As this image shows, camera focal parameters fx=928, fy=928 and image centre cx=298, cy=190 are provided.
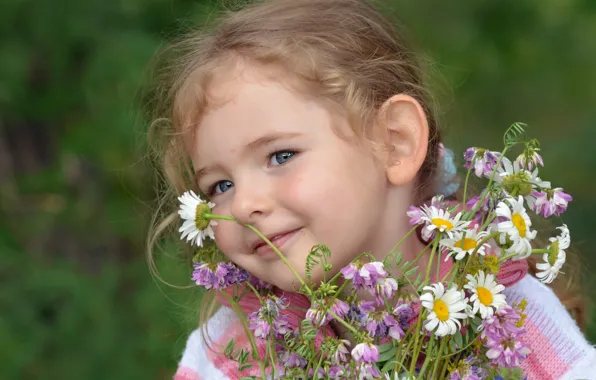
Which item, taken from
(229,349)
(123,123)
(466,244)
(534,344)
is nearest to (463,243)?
(466,244)

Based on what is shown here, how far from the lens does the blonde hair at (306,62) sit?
171 cm

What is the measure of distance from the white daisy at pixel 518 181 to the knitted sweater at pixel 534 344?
1.11ft

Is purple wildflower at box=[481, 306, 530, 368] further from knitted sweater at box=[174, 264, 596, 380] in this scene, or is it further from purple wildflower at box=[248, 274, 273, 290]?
purple wildflower at box=[248, 274, 273, 290]

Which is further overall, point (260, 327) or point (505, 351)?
point (260, 327)

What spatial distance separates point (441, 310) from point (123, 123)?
5.03ft

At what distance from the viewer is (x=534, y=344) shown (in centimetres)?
A: 189

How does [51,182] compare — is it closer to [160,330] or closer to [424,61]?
[160,330]

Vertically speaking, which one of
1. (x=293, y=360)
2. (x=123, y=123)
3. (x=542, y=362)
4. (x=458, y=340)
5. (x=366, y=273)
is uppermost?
(x=366, y=273)

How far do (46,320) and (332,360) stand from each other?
169 centimetres

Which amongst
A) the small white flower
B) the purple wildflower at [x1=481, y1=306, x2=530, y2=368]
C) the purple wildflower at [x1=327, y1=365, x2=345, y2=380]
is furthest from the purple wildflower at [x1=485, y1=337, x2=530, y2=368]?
the purple wildflower at [x1=327, y1=365, x2=345, y2=380]

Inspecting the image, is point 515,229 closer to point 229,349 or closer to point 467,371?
point 467,371

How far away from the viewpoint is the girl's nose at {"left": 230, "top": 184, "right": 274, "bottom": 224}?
1618 millimetres

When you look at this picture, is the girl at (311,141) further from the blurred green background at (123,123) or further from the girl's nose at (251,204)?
the blurred green background at (123,123)

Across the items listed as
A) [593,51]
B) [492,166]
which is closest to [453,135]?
[593,51]
